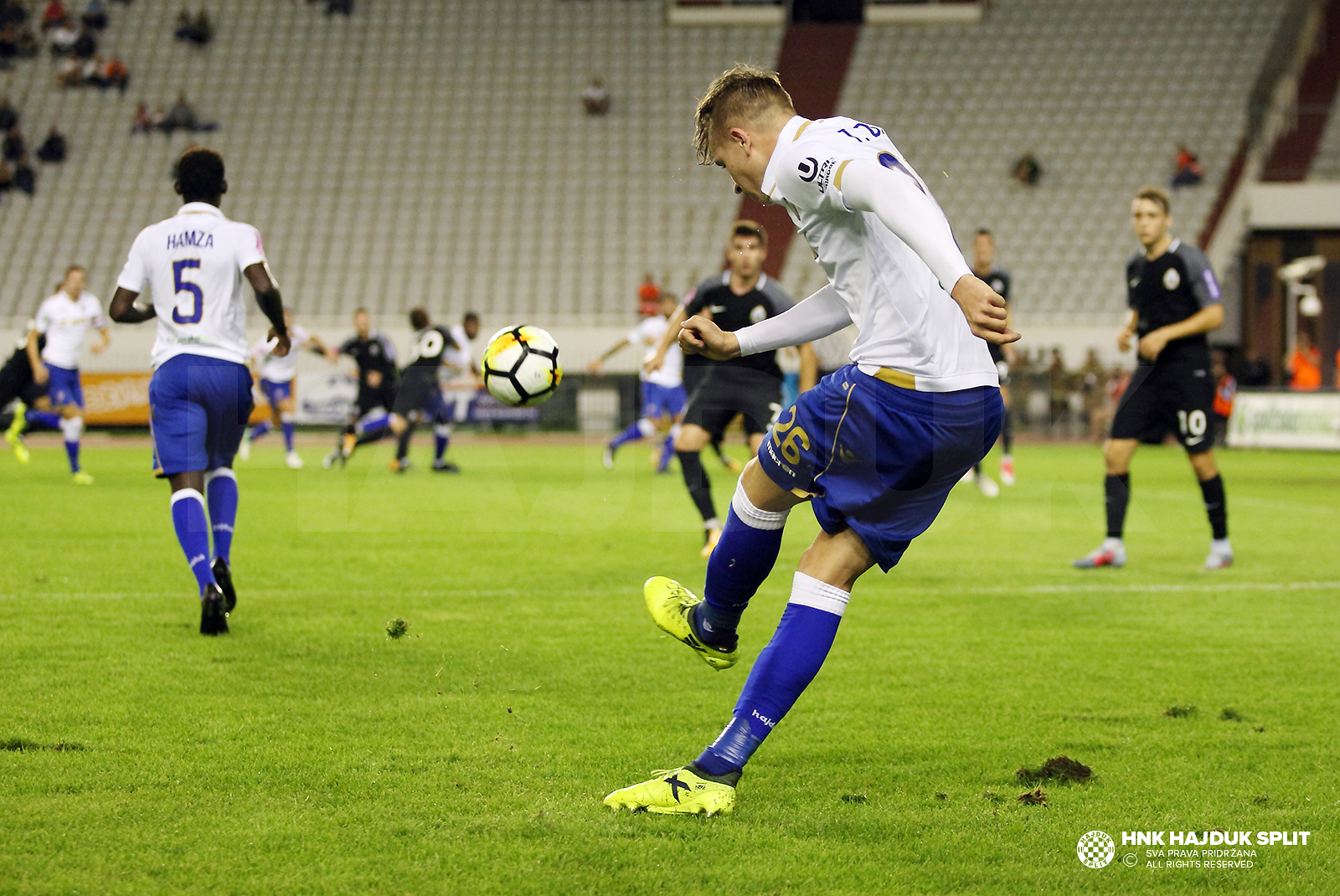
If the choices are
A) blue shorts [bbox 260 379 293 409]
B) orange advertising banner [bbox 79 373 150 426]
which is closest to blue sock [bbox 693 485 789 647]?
blue shorts [bbox 260 379 293 409]

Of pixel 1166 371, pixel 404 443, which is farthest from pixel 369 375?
pixel 1166 371

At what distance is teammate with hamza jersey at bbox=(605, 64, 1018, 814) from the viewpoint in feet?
10.9

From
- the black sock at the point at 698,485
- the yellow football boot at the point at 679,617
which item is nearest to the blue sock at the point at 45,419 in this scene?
the black sock at the point at 698,485

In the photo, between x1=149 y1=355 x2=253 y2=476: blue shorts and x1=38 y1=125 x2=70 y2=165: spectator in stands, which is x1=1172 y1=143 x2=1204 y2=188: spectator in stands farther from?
x1=149 y1=355 x2=253 y2=476: blue shorts

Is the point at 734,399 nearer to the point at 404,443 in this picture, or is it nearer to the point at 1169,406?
the point at 1169,406

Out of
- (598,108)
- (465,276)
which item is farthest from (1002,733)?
(598,108)

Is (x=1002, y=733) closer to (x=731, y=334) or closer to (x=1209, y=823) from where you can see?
(x=1209, y=823)

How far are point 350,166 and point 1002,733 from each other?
95.2 feet

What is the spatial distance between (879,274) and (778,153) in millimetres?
422

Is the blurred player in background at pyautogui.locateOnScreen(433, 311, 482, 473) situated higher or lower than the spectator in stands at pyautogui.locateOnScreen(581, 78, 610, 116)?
lower

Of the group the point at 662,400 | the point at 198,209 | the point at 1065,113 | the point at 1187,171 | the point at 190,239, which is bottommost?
the point at 662,400

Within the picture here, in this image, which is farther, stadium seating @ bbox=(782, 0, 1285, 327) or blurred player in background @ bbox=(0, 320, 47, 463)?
stadium seating @ bbox=(782, 0, 1285, 327)

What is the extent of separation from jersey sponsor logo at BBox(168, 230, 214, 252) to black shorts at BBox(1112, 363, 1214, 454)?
17.5 ft

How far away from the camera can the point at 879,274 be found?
345cm
